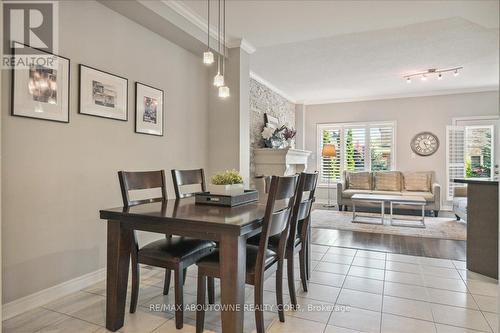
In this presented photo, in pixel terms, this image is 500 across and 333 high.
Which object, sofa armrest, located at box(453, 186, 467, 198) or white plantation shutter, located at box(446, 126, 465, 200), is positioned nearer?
sofa armrest, located at box(453, 186, 467, 198)

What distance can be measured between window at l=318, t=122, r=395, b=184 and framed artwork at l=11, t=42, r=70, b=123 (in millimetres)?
6592

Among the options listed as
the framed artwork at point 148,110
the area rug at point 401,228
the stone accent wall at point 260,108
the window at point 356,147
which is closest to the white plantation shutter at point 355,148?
the window at point 356,147

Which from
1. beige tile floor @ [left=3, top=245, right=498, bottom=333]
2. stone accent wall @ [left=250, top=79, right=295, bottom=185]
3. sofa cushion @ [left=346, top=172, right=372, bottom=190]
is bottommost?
beige tile floor @ [left=3, top=245, right=498, bottom=333]

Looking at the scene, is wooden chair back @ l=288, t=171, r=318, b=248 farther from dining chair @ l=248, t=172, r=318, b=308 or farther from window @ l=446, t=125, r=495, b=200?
window @ l=446, t=125, r=495, b=200

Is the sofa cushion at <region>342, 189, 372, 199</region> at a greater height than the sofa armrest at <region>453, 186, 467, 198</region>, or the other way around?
the sofa armrest at <region>453, 186, 467, 198</region>

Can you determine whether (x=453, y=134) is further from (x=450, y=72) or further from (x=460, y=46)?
(x=460, y=46)

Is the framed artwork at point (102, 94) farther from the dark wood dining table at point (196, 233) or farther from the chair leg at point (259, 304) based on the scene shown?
the chair leg at point (259, 304)

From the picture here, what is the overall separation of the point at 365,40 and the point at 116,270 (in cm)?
397

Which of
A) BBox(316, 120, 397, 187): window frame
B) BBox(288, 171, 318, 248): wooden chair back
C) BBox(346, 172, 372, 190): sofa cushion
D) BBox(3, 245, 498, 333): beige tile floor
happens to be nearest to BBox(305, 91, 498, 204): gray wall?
BBox(316, 120, 397, 187): window frame

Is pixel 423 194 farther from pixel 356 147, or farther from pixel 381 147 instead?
pixel 356 147

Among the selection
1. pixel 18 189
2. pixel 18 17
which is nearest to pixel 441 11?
pixel 18 17

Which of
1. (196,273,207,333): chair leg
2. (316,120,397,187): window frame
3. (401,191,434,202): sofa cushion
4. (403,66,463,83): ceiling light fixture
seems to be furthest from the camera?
(316,120,397,187): window frame

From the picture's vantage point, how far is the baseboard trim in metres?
2.10

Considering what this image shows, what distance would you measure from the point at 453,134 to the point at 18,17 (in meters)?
7.81
